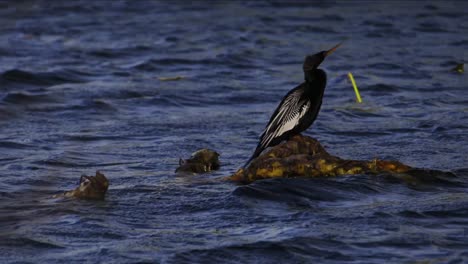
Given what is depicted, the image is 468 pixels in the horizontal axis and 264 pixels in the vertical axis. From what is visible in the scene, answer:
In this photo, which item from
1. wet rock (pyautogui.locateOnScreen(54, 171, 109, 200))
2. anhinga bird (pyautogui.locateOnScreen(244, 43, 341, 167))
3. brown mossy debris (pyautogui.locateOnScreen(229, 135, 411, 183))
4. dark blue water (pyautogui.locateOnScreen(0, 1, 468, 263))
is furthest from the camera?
anhinga bird (pyautogui.locateOnScreen(244, 43, 341, 167))

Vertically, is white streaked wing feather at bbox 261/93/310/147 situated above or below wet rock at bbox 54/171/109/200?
above

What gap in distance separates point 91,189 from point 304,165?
1687mm

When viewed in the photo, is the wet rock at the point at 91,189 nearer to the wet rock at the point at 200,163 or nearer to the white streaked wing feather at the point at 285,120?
the wet rock at the point at 200,163

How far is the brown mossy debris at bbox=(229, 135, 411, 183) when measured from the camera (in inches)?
358

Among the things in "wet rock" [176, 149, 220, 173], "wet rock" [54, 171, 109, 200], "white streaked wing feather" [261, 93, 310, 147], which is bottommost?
"wet rock" [54, 171, 109, 200]

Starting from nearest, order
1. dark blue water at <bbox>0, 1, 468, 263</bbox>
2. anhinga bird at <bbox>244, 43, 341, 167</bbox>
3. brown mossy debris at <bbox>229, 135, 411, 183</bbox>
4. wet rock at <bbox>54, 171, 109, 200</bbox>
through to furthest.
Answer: dark blue water at <bbox>0, 1, 468, 263</bbox>, wet rock at <bbox>54, 171, 109, 200</bbox>, brown mossy debris at <bbox>229, 135, 411, 183</bbox>, anhinga bird at <bbox>244, 43, 341, 167</bbox>

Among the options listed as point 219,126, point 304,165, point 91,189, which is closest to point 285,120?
point 304,165

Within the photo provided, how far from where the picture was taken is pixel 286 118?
9.76 m

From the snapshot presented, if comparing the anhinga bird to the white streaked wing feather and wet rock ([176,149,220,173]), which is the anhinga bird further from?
wet rock ([176,149,220,173])

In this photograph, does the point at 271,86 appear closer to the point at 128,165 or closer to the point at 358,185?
the point at 128,165

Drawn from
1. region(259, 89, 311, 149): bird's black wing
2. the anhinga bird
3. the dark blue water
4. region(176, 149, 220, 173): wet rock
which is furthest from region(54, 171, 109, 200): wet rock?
region(259, 89, 311, 149): bird's black wing

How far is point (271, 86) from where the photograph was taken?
48.8 ft

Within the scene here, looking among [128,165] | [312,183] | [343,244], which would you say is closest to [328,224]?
[343,244]

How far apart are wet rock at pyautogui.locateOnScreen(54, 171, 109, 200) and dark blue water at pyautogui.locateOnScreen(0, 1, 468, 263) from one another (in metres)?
0.09
